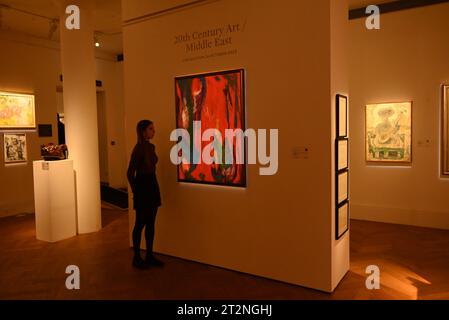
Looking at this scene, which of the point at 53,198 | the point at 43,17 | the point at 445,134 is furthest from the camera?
the point at 43,17

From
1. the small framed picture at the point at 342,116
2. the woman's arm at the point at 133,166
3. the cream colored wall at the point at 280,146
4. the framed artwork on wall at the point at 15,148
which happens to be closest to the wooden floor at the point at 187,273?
the cream colored wall at the point at 280,146

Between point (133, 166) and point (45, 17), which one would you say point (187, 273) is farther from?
point (45, 17)

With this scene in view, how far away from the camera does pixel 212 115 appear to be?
4.27 m

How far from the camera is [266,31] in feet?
12.6

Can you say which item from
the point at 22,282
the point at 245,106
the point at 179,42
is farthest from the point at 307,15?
the point at 22,282

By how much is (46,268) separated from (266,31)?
3.93 metres

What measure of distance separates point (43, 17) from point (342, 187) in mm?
6518

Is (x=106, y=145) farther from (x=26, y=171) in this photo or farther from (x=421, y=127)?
(x=421, y=127)

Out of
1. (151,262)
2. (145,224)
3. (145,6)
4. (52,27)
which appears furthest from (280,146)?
(52,27)

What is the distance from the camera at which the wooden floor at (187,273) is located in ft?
12.1

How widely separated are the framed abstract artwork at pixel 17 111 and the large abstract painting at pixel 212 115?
501 centimetres

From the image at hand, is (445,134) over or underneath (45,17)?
underneath

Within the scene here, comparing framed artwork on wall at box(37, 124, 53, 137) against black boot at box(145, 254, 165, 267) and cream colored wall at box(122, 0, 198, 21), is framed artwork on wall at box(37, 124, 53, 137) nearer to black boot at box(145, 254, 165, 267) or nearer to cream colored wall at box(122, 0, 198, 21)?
cream colored wall at box(122, 0, 198, 21)

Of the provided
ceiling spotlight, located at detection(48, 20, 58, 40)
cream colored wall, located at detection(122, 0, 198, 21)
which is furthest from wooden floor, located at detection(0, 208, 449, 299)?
ceiling spotlight, located at detection(48, 20, 58, 40)
